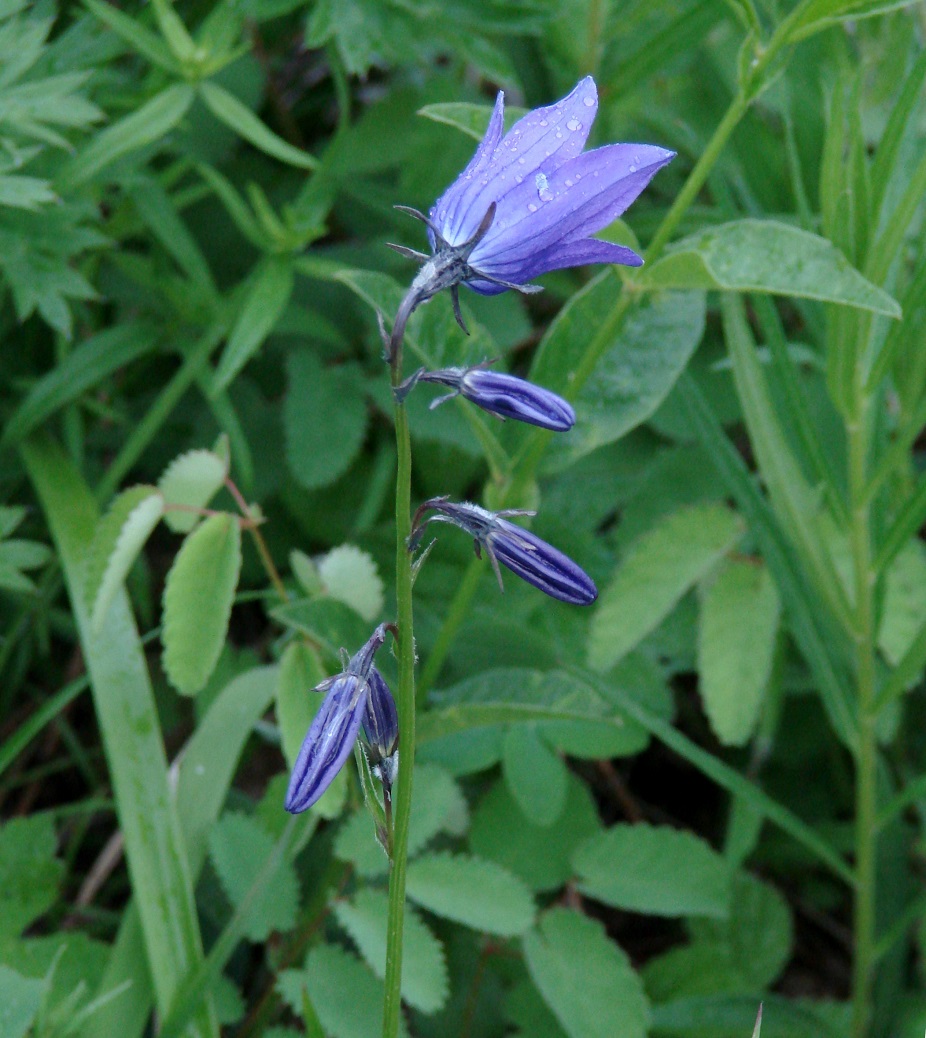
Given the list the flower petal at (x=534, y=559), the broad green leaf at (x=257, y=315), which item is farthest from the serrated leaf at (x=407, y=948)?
the broad green leaf at (x=257, y=315)

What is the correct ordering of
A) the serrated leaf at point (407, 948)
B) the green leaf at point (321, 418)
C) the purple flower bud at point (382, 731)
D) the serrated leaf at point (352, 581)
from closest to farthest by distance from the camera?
the purple flower bud at point (382, 731) → the serrated leaf at point (407, 948) → the serrated leaf at point (352, 581) → the green leaf at point (321, 418)

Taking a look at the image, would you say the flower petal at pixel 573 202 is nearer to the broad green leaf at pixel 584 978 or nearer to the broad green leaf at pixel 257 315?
the broad green leaf at pixel 257 315

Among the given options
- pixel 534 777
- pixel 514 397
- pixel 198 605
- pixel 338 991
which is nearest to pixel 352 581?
pixel 198 605

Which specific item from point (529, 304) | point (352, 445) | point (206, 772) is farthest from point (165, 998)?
point (529, 304)

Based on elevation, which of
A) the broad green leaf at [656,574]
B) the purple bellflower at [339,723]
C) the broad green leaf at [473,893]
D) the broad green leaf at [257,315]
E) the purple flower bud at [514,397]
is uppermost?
the purple flower bud at [514,397]

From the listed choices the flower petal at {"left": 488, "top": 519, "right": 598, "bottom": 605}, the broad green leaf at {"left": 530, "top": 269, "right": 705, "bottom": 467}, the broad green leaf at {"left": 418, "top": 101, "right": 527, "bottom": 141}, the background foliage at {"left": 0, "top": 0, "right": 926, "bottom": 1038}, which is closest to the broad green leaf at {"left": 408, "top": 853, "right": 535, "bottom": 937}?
the background foliage at {"left": 0, "top": 0, "right": 926, "bottom": 1038}

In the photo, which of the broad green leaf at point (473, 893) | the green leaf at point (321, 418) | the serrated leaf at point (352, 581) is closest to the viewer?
the broad green leaf at point (473, 893)

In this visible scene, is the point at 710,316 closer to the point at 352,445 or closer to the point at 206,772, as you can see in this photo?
the point at 352,445
